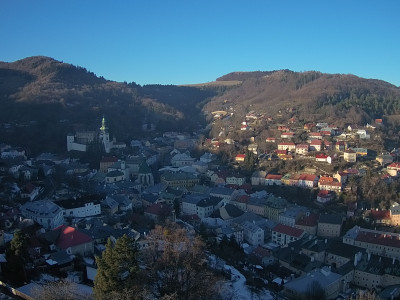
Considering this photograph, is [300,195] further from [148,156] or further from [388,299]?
[148,156]

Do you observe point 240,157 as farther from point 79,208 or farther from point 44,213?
point 44,213

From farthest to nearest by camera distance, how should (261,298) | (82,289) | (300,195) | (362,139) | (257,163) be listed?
(362,139) → (257,163) → (300,195) → (261,298) → (82,289)

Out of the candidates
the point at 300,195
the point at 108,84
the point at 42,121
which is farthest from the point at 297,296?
the point at 108,84

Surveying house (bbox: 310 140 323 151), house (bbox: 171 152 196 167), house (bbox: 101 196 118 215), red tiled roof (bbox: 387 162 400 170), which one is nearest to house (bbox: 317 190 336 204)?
red tiled roof (bbox: 387 162 400 170)

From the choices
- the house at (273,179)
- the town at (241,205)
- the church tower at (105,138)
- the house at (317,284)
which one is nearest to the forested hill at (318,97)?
the town at (241,205)

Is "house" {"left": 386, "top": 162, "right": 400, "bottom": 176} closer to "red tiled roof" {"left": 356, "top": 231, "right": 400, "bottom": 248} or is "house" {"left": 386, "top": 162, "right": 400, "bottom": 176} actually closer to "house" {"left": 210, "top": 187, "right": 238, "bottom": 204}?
"red tiled roof" {"left": 356, "top": 231, "right": 400, "bottom": 248}
